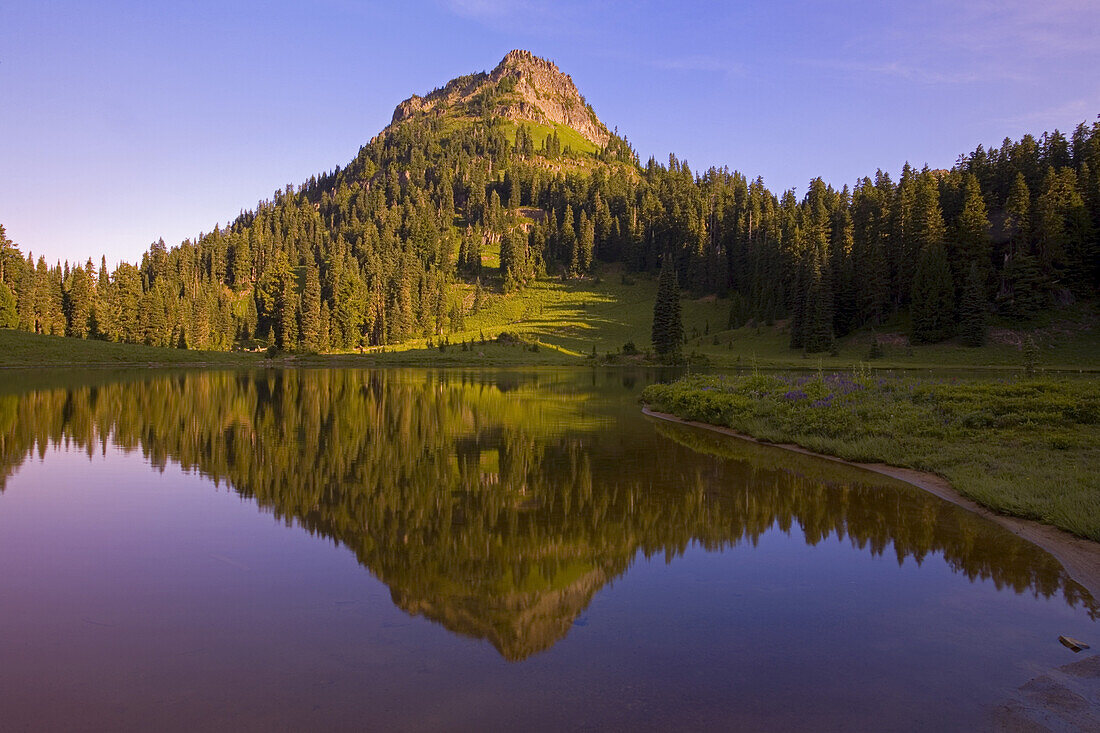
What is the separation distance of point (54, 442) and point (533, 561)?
66.7 feet

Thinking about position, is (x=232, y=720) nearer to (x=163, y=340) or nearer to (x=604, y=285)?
(x=163, y=340)

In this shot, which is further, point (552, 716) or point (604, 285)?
point (604, 285)

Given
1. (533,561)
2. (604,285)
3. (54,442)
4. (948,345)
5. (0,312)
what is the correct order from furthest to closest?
(604,285) → (0,312) → (948,345) → (54,442) → (533,561)

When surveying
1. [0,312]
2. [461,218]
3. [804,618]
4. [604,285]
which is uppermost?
[461,218]

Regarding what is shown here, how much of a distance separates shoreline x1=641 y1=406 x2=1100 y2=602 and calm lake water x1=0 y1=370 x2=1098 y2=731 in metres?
0.35

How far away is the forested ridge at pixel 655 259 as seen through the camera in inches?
3135

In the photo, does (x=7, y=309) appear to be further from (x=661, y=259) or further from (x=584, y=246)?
(x=661, y=259)

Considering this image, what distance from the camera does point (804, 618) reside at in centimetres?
830

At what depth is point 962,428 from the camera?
64.1ft

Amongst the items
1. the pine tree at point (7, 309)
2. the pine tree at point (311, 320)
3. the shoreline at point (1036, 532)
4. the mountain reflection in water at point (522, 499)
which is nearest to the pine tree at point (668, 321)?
the pine tree at point (311, 320)

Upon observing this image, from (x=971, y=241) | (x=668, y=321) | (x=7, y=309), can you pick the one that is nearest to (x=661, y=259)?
(x=668, y=321)

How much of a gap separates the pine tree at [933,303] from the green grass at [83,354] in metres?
93.0

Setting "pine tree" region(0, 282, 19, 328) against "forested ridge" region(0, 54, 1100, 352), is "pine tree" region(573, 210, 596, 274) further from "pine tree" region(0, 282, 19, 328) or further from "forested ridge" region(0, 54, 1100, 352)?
"pine tree" region(0, 282, 19, 328)

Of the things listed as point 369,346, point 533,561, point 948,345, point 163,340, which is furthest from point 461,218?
point 533,561
